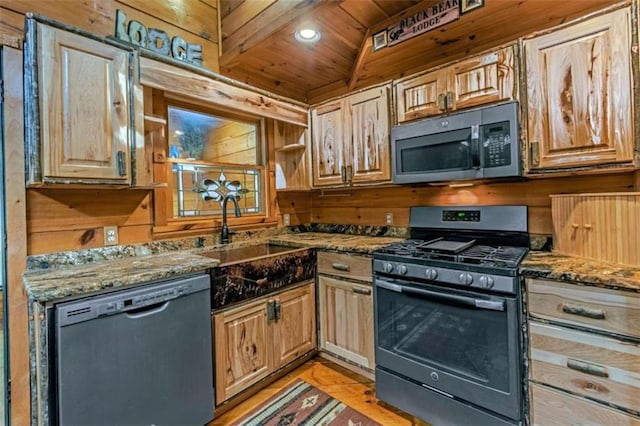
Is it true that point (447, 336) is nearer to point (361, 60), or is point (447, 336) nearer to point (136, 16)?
point (361, 60)

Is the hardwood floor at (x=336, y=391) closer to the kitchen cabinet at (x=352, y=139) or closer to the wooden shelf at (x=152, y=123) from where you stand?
the kitchen cabinet at (x=352, y=139)

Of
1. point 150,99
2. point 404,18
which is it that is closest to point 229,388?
point 150,99

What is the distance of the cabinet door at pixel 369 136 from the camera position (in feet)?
7.69

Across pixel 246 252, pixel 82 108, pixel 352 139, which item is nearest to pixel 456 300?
pixel 352 139

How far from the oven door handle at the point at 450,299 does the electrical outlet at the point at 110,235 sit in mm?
1714

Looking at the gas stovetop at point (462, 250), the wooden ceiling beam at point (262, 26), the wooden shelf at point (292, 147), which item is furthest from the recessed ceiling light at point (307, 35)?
the gas stovetop at point (462, 250)

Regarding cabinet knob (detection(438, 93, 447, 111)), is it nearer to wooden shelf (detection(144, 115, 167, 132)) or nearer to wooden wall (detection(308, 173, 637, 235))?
wooden wall (detection(308, 173, 637, 235))

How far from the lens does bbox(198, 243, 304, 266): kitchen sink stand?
2273 mm

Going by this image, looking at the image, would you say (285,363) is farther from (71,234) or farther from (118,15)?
(118,15)

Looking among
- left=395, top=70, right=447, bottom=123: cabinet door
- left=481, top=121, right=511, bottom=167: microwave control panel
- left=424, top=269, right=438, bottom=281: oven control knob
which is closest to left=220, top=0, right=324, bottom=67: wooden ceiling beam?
left=395, top=70, right=447, bottom=123: cabinet door

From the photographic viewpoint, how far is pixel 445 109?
200 cm

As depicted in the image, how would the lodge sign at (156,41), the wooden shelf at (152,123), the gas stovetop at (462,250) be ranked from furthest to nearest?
the lodge sign at (156,41) < the wooden shelf at (152,123) < the gas stovetop at (462,250)

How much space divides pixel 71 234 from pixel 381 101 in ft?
7.23

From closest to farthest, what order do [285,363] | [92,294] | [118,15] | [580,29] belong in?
1. [92,294]
2. [580,29]
3. [118,15]
4. [285,363]
